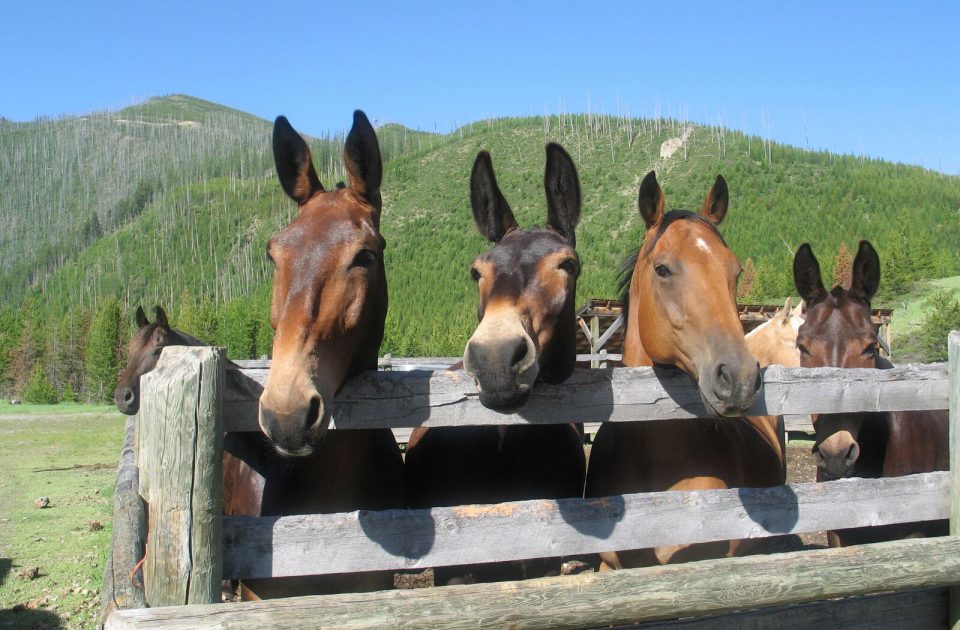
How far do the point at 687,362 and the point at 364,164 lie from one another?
5.43 ft

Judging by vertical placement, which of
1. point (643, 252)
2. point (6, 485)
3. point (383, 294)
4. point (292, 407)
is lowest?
point (6, 485)

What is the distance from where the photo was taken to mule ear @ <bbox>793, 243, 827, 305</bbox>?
4.61 m

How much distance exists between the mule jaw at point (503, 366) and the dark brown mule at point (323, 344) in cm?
52

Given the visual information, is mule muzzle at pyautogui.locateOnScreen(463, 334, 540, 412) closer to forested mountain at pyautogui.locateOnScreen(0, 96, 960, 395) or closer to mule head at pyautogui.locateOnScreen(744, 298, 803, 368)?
mule head at pyautogui.locateOnScreen(744, 298, 803, 368)

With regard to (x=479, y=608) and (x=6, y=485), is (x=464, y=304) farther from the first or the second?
(x=479, y=608)

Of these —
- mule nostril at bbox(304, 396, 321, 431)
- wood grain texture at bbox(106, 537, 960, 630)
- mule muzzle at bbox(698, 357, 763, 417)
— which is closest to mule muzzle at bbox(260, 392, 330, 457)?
mule nostril at bbox(304, 396, 321, 431)

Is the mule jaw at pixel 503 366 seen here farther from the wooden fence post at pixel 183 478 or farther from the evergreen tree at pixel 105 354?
the evergreen tree at pixel 105 354

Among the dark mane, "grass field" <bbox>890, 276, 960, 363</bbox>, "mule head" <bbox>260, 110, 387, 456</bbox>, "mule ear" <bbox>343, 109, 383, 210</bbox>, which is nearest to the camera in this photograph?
"mule head" <bbox>260, 110, 387, 456</bbox>

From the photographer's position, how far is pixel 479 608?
2123 mm

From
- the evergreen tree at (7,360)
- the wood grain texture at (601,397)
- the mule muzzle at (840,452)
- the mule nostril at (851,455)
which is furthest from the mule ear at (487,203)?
the evergreen tree at (7,360)

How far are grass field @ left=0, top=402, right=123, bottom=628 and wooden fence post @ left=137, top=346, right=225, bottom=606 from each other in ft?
14.1

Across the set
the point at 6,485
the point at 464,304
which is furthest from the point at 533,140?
the point at 6,485

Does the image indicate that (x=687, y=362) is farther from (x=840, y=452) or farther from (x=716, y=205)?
(x=840, y=452)

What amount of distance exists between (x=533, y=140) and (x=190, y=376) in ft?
441
